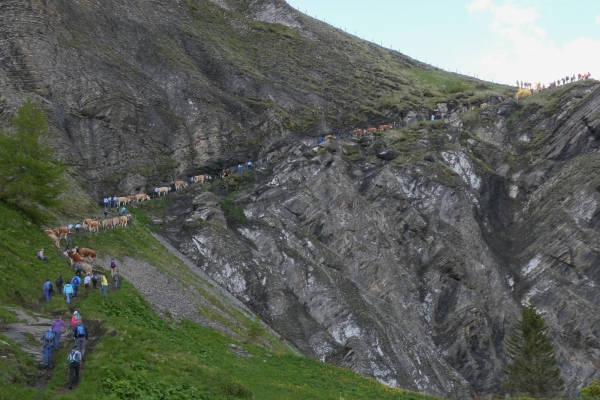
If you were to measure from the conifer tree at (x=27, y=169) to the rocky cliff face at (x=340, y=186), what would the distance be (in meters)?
16.5

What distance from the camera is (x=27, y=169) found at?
1556 inches

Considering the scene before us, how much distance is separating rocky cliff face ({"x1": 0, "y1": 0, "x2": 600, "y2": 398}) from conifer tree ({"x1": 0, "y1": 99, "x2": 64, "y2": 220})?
16467 millimetres

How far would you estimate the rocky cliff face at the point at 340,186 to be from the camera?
54.5m

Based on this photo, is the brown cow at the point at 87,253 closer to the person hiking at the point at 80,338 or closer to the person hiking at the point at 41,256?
the person hiking at the point at 41,256

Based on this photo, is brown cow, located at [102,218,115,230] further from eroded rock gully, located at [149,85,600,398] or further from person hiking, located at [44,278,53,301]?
person hiking, located at [44,278,53,301]

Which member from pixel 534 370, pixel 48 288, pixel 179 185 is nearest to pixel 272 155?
pixel 179 185

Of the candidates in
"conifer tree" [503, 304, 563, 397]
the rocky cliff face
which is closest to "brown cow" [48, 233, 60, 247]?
the rocky cliff face

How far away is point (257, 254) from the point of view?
56156mm

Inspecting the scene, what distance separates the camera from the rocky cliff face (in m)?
54.5

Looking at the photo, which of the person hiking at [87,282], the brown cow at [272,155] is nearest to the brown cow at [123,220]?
the person hiking at [87,282]

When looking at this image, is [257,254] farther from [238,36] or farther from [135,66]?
[238,36]

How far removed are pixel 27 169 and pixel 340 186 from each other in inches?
1411

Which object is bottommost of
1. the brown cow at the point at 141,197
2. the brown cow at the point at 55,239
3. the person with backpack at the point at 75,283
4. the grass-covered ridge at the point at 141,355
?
the grass-covered ridge at the point at 141,355

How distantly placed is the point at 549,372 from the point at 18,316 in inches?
1510
